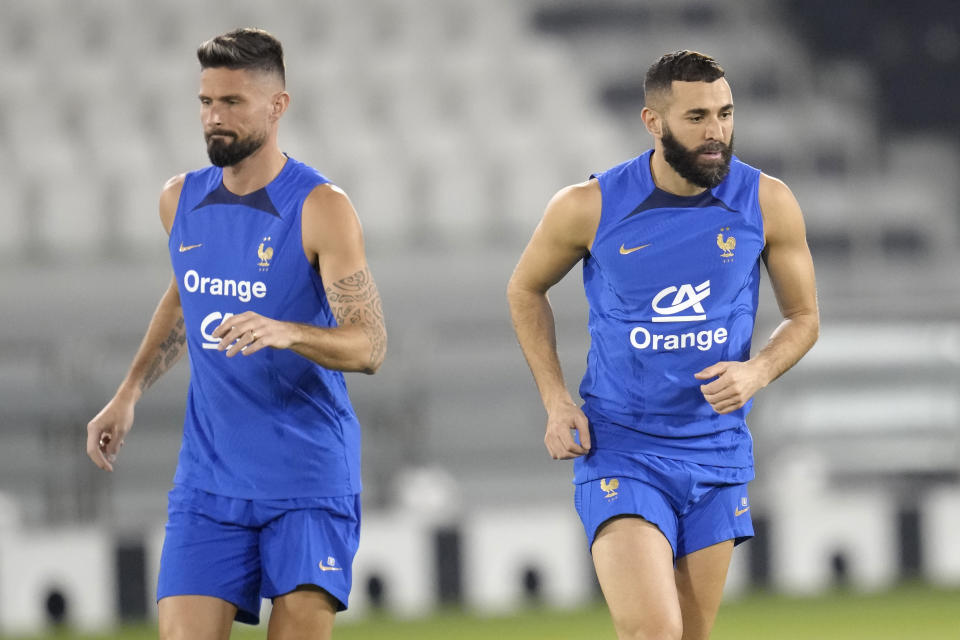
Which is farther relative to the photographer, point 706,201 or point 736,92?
point 736,92

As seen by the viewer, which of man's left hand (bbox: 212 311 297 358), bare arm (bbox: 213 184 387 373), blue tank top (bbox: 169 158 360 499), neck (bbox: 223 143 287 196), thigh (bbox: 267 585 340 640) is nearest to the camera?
man's left hand (bbox: 212 311 297 358)

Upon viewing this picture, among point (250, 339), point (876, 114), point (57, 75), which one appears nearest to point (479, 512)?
point (250, 339)

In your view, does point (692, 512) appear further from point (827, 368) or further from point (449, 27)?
point (449, 27)

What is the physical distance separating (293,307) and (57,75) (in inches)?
336

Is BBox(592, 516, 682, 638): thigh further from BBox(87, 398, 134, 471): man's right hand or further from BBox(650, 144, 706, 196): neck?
BBox(87, 398, 134, 471): man's right hand

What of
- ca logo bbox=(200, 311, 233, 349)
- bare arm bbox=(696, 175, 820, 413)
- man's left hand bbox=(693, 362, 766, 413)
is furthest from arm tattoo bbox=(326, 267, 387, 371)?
bare arm bbox=(696, 175, 820, 413)

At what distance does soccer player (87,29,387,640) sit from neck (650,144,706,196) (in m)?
0.90

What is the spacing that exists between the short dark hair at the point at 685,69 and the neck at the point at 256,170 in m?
1.08

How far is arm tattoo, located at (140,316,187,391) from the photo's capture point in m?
4.19

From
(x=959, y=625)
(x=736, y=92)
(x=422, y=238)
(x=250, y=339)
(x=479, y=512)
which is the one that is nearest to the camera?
(x=250, y=339)

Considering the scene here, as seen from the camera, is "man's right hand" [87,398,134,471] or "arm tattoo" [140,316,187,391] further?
"arm tattoo" [140,316,187,391]

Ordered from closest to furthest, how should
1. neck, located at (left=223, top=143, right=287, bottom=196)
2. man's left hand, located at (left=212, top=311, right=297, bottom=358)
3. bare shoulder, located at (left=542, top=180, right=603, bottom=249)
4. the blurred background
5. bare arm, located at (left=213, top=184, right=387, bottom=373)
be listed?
man's left hand, located at (left=212, top=311, right=297, bottom=358) < bare arm, located at (left=213, top=184, right=387, bottom=373) < neck, located at (left=223, top=143, right=287, bottom=196) < bare shoulder, located at (left=542, top=180, right=603, bottom=249) < the blurred background

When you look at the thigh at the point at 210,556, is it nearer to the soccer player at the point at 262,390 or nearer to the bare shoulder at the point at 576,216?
the soccer player at the point at 262,390

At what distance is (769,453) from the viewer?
7.87m
